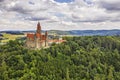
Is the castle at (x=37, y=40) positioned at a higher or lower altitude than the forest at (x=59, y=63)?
higher

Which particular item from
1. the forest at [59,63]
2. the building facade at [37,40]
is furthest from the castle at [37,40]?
the forest at [59,63]

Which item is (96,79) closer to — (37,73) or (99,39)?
(37,73)

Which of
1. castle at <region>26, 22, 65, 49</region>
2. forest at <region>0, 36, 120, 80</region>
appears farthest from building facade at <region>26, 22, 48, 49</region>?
forest at <region>0, 36, 120, 80</region>

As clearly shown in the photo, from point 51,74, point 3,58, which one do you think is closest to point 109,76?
point 51,74

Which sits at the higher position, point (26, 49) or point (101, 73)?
point (26, 49)

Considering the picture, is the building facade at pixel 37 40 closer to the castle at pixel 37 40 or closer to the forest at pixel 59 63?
the castle at pixel 37 40

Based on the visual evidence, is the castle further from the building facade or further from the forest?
the forest

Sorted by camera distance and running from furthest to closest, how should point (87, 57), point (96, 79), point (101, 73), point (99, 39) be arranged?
point (99, 39) → point (87, 57) → point (101, 73) → point (96, 79)

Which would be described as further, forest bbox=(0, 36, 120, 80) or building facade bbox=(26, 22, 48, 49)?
building facade bbox=(26, 22, 48, 49)
